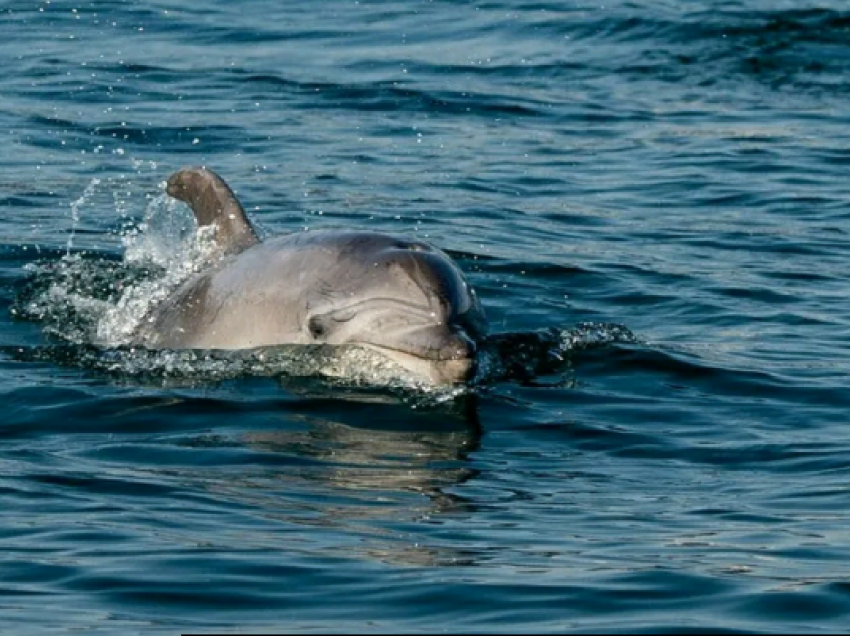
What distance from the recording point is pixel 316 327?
1355 cm

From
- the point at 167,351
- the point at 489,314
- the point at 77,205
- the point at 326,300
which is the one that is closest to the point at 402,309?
the point at 326,300

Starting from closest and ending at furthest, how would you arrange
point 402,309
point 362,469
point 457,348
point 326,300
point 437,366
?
point 362,469, point 457,348, point 437,366, point 402,309, point 326,300

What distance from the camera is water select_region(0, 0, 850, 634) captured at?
9648 millimetres

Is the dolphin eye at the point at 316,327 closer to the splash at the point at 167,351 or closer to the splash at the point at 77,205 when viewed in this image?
the splash at the point at 167,351

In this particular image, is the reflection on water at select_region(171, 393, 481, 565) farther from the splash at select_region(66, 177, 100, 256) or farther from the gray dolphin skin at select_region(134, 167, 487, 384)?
the splash at select_region(66, 177, 100, 256)

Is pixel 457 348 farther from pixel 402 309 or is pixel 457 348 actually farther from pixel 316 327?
pixel 316 327

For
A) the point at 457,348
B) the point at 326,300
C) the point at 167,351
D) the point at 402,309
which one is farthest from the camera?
the point at 167,351

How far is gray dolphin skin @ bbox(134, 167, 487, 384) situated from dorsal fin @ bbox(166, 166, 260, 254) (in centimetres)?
1

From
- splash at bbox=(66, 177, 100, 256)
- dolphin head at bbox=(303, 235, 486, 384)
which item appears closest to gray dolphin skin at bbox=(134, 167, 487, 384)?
dolphin head at bbox=(303, 235, 486, 384)

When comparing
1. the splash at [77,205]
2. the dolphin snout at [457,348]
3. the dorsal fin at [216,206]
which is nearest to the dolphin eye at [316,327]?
the dolphin snout at [457,348]

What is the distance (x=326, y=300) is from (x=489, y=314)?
12.3 ft

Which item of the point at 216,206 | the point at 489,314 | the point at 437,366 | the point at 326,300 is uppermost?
the point at 216,206

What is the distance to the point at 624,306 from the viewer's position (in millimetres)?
17500

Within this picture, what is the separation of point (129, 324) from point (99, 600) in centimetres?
647
